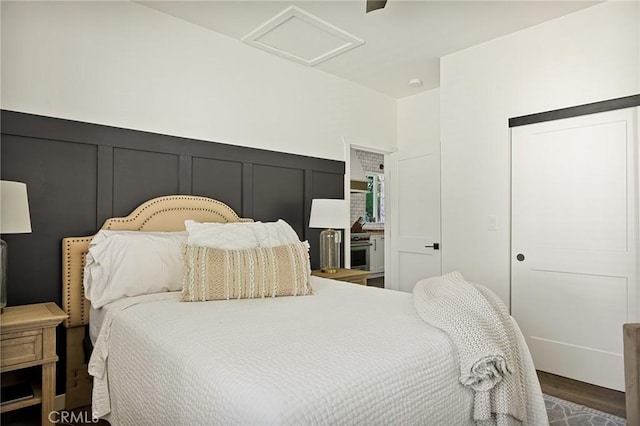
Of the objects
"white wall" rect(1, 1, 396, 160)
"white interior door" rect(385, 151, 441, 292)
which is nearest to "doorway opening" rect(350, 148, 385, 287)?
"white interior door" rect(385, 151, 441, 292)

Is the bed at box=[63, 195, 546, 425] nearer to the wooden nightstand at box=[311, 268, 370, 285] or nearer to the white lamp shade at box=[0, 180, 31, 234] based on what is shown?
the white lamp shade at box=[0, 180, 31, 234]

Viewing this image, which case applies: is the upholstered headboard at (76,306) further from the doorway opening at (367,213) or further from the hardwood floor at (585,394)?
the doorway opening at (367,213)

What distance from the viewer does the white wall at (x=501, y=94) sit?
2.71 metres

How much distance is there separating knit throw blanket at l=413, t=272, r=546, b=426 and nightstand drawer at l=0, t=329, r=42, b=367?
1814 millimetres

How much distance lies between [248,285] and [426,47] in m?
2.54

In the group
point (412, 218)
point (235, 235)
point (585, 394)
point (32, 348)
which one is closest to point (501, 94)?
point (412, 218)

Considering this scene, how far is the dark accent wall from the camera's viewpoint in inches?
89.5

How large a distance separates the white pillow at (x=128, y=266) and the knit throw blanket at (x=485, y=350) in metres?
1.44

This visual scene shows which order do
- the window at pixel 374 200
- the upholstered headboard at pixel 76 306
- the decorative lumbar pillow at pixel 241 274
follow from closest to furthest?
1. the decorative lumbar pillow at pixel 241 274
2. the upholstered headboard at pixel 76 306
3. the window at pixel 374 200

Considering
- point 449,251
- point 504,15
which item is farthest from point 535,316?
point 504,15

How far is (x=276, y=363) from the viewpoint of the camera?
1.20 metres

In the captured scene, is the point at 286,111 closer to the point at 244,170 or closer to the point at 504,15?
the point at 244,170

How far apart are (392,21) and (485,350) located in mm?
2434

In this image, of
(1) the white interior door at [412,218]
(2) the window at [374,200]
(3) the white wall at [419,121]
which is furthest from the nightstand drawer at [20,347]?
(2) the window at [374,200]
